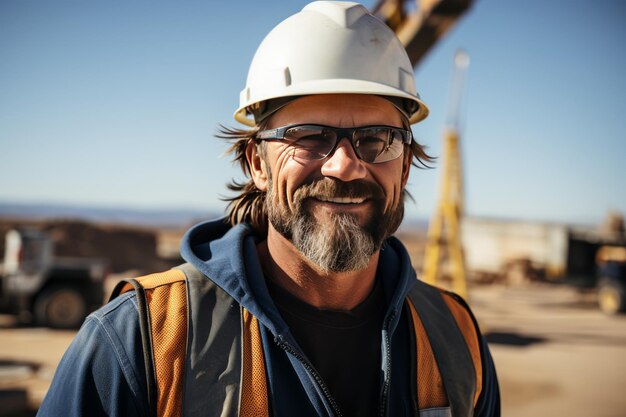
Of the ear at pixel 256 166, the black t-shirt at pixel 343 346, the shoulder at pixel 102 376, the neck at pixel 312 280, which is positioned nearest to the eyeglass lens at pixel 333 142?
the ear at pixel 256 166

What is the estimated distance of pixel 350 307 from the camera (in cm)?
205

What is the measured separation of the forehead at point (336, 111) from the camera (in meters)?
2.01

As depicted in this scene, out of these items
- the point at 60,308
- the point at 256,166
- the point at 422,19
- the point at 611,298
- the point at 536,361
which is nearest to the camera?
the point at 256,166

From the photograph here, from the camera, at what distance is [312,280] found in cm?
201

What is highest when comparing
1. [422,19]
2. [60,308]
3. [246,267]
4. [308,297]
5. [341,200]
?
[422,19]

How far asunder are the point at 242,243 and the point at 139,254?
26552mm

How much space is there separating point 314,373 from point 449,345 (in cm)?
62

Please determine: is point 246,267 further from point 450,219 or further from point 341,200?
point 450,219

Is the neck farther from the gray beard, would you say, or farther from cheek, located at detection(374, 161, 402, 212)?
cheek, located at detection(374, 161, 402, 212)

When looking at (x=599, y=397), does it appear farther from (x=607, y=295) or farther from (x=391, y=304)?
(x=607, y=295)

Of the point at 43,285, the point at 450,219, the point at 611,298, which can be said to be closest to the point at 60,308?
the point at 43,285

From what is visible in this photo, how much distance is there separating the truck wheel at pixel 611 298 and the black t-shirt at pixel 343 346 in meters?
15.5

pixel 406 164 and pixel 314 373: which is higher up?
pixel 406 164

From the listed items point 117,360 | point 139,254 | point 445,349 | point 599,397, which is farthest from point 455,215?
point 139,254
